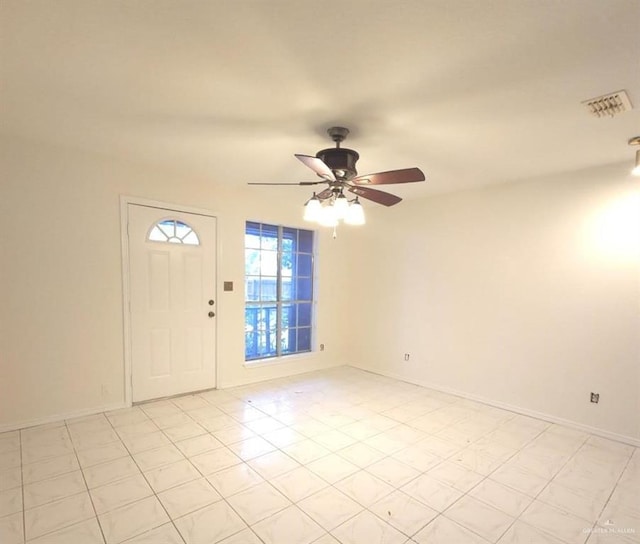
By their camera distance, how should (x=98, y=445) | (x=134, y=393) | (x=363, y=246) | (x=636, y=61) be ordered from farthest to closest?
(x=363, y=246)
(x=134, y=393)
(x=98, y=445)
(x=636, y=61)

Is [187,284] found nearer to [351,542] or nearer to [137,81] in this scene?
[137,81]

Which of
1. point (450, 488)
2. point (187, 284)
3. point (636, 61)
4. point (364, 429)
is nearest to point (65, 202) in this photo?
point (187, 284)

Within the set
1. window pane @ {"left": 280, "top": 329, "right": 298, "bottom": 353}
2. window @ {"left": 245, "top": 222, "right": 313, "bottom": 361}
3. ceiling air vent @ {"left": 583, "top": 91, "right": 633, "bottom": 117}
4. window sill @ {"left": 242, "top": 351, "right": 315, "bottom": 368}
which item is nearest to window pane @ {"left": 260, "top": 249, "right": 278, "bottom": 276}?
window @ {"left": 245, "top": 222, "right": 313, "bottom": 361}

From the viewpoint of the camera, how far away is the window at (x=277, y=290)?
4398 millimetres

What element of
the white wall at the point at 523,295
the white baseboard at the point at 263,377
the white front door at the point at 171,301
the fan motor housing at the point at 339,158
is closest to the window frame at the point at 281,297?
the white baseboard at the point at 263,377

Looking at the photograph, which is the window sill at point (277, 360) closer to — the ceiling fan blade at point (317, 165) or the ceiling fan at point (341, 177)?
the ceiling fan at point (341, 177)

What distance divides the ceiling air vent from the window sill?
396 centimetres

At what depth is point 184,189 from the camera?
12.0 feet

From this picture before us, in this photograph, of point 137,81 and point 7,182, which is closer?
point 137,81

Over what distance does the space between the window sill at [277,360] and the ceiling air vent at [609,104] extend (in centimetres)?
396

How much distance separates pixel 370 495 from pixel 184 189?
10.8 feet

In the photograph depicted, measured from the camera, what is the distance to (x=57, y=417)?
2.98 meters

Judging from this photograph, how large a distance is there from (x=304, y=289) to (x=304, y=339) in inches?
29.3

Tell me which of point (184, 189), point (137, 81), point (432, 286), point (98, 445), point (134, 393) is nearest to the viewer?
point (137, 81)
